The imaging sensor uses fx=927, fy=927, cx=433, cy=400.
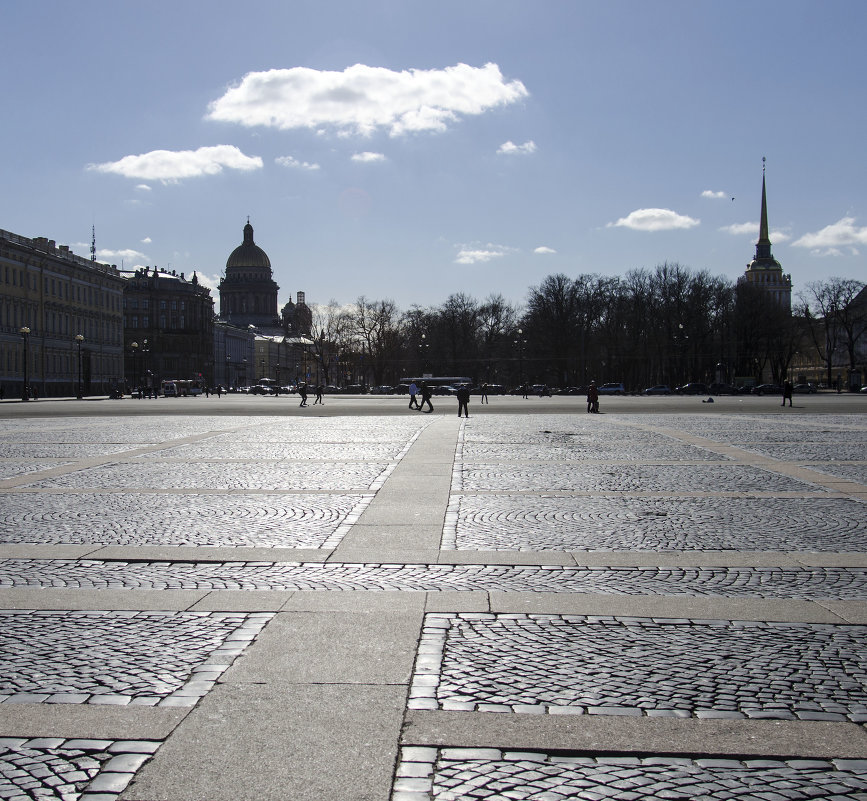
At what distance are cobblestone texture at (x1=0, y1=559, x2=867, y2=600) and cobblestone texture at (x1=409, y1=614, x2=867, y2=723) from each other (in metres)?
0.95

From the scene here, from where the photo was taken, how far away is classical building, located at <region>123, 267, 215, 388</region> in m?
147

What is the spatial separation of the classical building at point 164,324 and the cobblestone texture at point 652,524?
138594mm

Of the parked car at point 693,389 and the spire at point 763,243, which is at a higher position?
the spire at point 763,243

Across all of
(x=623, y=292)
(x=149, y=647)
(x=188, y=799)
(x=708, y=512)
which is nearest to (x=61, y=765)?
(x=188, y=799)

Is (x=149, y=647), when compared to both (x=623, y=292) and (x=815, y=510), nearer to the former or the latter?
(x=815, y=510)

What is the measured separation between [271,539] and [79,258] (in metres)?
101

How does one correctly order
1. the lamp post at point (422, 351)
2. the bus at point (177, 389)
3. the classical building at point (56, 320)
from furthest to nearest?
1. the lamp post at point (422, 351)
2. the bus at point (177, 389)
3. the classical building at point (56, 320)

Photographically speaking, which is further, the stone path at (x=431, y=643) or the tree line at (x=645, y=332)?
the tree line at (x=645, y=332)

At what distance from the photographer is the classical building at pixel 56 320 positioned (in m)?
84.2

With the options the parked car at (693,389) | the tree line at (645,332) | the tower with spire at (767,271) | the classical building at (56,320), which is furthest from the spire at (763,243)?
the classical building at (56,320)

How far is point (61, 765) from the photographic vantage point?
12.9 feet

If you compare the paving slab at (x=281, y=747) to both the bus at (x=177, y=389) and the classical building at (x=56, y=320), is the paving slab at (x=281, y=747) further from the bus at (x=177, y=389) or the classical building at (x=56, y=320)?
the bus at (x=177, y=389)

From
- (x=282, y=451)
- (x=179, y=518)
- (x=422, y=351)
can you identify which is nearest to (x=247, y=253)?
(x=422, y=351)

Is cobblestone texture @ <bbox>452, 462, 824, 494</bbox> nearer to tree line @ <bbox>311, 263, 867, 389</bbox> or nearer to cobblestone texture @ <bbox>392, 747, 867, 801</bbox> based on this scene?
cobblestone texture @ <bbox>392, 747, 867, 801</bbox>
